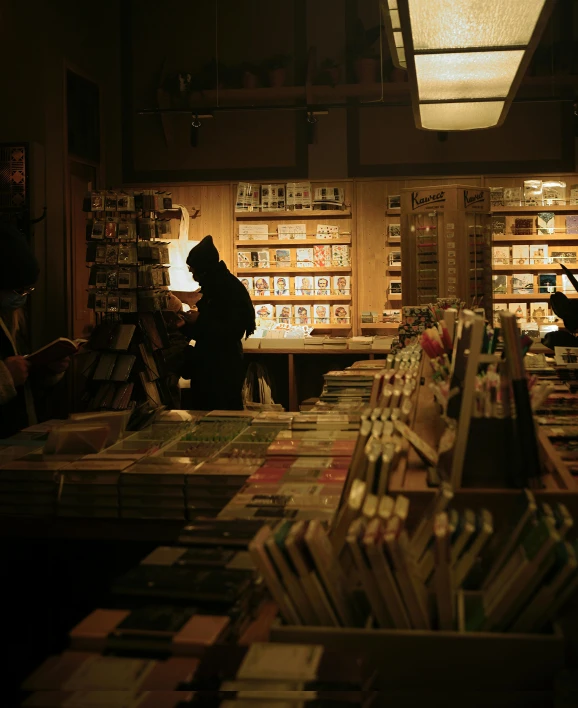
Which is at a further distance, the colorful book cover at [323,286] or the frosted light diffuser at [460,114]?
the colorful book cover at [323,286]

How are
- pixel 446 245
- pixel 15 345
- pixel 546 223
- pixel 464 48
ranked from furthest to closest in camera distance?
pixel 546 223 → pixel 446 245 → pixel 15 345 → pixel 464 48

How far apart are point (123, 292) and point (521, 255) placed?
4.60m

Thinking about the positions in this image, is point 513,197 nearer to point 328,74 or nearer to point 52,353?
point 328,74

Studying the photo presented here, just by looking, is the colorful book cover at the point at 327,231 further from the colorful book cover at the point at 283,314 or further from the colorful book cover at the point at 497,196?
the colorful book cover at the point at 497,196

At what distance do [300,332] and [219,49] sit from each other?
11.7ft

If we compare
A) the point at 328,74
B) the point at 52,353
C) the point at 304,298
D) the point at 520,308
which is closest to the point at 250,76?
the point at 328,74

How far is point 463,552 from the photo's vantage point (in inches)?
60.3

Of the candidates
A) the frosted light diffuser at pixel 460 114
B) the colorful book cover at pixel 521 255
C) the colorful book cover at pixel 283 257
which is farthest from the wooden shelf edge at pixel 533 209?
the frosted light diffuser at pixel 460 114

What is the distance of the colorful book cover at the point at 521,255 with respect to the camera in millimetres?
9219

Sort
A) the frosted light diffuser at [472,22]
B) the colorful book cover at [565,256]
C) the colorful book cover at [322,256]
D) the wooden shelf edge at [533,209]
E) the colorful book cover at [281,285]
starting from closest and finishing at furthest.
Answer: the frosted light diffuser at [472,22] < the wooden shelf edge at [533,209] < the colorful book cover at [565,256] < the colorful book cover at [322,256] < the colorful book cover at [281,285]

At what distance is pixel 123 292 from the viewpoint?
6.74 metres

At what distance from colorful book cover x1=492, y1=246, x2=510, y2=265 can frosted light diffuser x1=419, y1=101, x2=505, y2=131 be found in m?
4.44

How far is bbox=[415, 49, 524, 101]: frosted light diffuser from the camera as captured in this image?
3643 millimetres

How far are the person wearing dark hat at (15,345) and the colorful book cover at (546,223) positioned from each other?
6.25 meters
